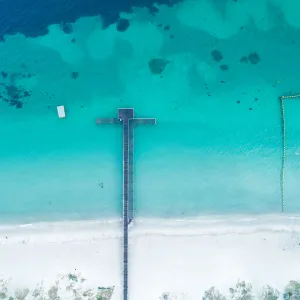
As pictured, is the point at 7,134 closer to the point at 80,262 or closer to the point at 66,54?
the point at 66,54

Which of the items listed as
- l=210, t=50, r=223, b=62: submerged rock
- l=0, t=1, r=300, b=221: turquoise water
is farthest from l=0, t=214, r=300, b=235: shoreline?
l=210, t=50, r=223, b=62: submerged rock

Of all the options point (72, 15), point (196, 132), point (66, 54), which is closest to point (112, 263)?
point (196, 132)

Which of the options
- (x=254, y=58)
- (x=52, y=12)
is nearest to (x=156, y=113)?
(x=254, y=58)

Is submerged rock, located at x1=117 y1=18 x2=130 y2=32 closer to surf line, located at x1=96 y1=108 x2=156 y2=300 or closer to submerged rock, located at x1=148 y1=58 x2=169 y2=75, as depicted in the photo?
submerged rock, located at x1=148 y1=58 x2=169 y2=75

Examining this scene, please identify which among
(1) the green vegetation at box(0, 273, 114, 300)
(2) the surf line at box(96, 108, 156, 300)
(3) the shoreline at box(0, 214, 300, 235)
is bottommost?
(1) the green vegetation at box(0, 273, 114, 300)

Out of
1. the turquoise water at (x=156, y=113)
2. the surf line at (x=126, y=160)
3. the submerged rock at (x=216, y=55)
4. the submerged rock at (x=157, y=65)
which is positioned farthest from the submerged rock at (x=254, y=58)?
the surf line at (x=126, y=160)

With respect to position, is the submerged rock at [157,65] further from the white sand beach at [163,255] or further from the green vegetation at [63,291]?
the green vegetation at [63,291]
